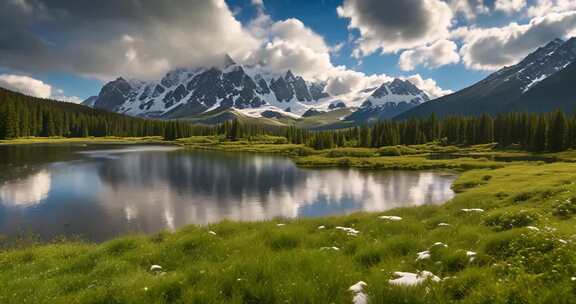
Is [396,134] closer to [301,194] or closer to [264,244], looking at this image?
[301,194]

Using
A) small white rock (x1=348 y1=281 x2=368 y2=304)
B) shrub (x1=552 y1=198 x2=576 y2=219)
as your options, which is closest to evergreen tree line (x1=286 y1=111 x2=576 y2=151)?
shrub (x1=552 y1=198 x2=576 y2=219)

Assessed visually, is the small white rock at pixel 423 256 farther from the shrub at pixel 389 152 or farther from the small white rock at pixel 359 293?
the shrub at pixel 389 152

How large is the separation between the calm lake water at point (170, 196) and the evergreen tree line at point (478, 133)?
74616mm

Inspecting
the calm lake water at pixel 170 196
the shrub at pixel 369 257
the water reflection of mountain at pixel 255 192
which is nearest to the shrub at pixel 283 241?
the shrub at pixel 369 257

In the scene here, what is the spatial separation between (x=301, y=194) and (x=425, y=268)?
4027 centimetres

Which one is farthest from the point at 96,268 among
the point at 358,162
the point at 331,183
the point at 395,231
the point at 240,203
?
the point at 358,162

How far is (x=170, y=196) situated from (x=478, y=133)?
16306cm

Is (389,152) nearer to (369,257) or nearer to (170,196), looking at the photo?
(170,196)

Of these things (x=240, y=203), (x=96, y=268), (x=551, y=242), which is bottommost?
(x=240, y=203)

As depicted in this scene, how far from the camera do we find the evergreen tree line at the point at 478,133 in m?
116

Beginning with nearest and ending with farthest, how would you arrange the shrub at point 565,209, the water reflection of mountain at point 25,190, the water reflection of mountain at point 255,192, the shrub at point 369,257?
the shrub at point 369,257 < the shrub at point 565,209 < the water reflection of mountain at point 255,192 < the water reflection of mountain at point 25,190

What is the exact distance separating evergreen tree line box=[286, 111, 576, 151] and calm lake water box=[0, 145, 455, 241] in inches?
2938

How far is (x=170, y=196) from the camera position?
4625 cm

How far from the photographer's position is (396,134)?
17162 cm
